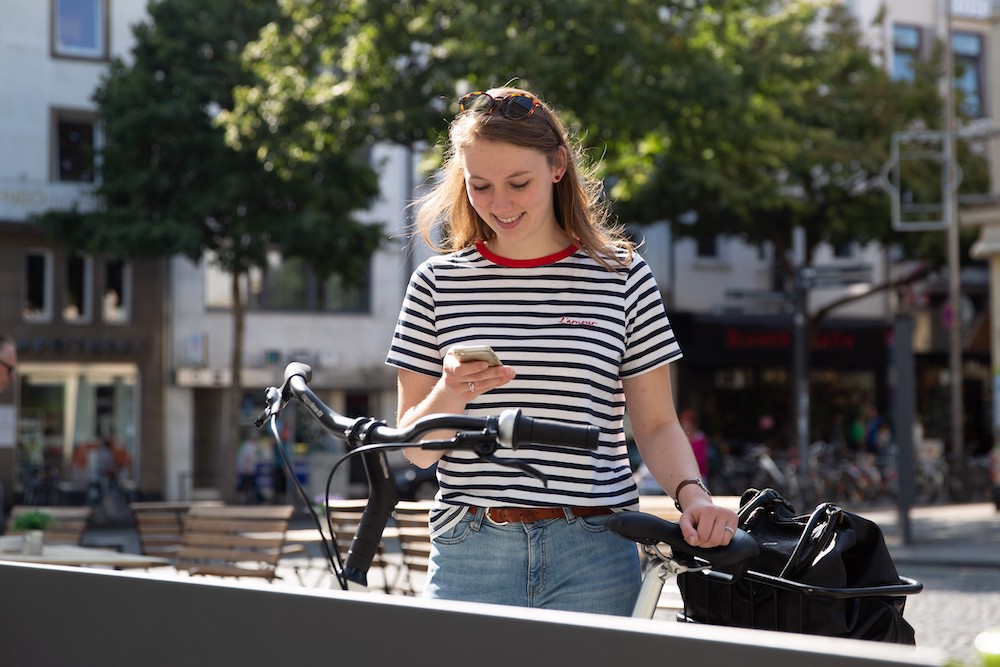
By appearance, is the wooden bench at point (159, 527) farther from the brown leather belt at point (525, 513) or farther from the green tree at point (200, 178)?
the green tree at point (200, 178)

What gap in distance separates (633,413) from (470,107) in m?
0.64

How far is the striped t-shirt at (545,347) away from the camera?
2.61 metres

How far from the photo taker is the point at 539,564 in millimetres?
2602

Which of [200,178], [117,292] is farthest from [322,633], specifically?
[117,292]

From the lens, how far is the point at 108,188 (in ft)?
79.2

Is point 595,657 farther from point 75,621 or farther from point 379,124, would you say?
point 379,124

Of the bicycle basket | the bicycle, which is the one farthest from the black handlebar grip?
the bicycle basket

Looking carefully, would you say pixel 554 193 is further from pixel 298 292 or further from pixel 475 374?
pixel 298 292

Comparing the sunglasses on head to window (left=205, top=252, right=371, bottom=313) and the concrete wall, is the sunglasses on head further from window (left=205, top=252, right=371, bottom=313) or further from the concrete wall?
window (left=205, top=252, right=371, bottom=313)

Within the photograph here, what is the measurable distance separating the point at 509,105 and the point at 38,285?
2580cm

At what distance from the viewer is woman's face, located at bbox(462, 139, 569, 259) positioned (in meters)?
2.61

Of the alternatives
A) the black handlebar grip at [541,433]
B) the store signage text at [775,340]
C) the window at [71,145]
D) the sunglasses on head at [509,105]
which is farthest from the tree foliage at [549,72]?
the black handlebar grip at [541,433]

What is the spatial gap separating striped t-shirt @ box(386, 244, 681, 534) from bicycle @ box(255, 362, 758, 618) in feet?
0.80

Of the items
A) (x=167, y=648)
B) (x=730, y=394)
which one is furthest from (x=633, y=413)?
(x=730, y=394)
